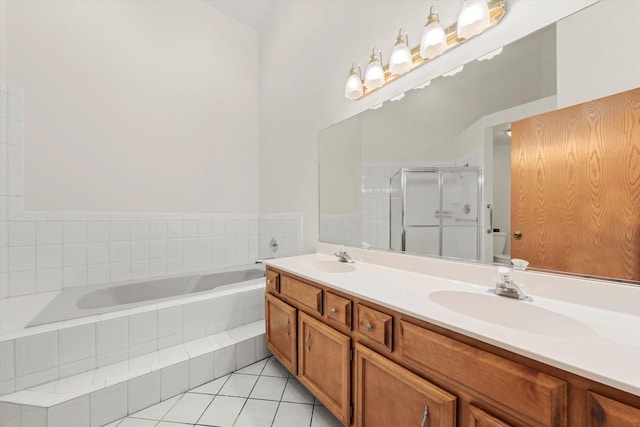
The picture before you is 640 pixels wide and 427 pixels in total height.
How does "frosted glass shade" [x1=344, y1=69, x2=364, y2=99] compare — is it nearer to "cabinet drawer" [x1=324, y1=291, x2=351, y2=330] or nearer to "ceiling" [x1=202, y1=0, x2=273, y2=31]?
"cabinet drawer" [x1=324, y1=291, x2=351, y2=330]

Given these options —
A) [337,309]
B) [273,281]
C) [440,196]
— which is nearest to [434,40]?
[440,196]

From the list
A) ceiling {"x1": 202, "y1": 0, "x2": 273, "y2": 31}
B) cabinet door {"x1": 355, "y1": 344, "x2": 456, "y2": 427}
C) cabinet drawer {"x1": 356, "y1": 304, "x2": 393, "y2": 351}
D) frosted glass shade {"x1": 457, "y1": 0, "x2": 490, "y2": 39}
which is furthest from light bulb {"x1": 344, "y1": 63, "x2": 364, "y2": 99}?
ceiling {"x1": 202, "y1": 0, "x2": 273, "y2": 31}

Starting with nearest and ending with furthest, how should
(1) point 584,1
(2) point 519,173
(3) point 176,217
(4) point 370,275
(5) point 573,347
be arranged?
1. (5) point 573,347
2. (1) point 584,1
3. (2) point 519,173
4. (4) point 370,275
5. (3) point 176,217

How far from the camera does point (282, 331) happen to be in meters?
1.59

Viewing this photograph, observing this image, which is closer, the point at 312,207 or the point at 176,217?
the point at 312,207

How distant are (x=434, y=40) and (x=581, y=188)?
89 cm

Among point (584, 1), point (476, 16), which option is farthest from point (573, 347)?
point (476, 16)

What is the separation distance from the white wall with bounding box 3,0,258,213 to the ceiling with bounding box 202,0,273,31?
0.08 meters

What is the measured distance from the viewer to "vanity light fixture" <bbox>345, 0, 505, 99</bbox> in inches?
42.9

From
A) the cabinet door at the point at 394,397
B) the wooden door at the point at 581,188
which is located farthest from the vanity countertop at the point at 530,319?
the cabinet door at the point at 394,397

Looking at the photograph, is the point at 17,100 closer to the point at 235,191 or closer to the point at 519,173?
the point at 235,191

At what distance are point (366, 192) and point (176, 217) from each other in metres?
1.90

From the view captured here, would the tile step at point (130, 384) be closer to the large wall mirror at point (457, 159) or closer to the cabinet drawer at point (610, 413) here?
the large wall mirror at point (457, 159)

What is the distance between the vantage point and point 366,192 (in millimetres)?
1729
